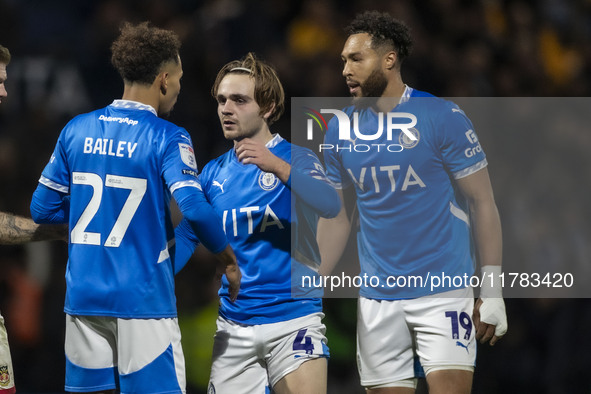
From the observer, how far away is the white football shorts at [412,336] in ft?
14.5

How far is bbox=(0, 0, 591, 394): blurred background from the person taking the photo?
6.69 m

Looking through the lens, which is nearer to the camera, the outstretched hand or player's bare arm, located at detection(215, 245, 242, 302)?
player's bare arm, located at detection(215, 245, 242, 302)

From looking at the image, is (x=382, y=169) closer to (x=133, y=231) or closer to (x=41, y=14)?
(x=133, y=231)

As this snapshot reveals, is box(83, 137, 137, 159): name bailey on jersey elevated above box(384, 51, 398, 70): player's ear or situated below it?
below

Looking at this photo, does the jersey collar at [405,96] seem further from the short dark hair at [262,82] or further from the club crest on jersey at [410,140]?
the short dark hair at [262,82]

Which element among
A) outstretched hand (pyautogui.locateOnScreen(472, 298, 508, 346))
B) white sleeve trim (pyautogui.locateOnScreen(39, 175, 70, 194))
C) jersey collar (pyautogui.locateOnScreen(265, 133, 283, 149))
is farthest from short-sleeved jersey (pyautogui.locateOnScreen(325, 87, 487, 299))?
white sleeve trim (pyautogui.locateOnScreen(39, 175, 70, 194))

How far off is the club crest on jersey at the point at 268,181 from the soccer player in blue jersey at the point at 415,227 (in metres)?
0.47

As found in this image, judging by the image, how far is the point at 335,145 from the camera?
15.6 feet

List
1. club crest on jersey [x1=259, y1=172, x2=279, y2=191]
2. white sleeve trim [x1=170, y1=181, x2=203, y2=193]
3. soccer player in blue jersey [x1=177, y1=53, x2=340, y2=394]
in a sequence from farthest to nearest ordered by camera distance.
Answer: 1. club crest on jersey [x1=259, y1=172, x2=279, y2=191]
2. soccer player in blue jersey [x1=177, y1=53, x2=340, y2=394]
3. white sleeve trim [x1=170, y1=181, x2=203, y2=193]

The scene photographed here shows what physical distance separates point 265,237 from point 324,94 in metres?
3.45

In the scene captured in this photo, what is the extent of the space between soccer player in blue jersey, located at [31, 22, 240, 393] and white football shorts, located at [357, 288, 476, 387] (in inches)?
36.6

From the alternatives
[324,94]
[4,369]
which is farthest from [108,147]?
[324,94]

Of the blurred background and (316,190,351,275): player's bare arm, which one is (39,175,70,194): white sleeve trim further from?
the blurred background

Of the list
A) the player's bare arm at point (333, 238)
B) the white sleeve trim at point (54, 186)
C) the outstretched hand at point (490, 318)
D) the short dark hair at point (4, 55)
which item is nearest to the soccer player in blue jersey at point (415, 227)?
the outstretched hand at point (490, 318)
